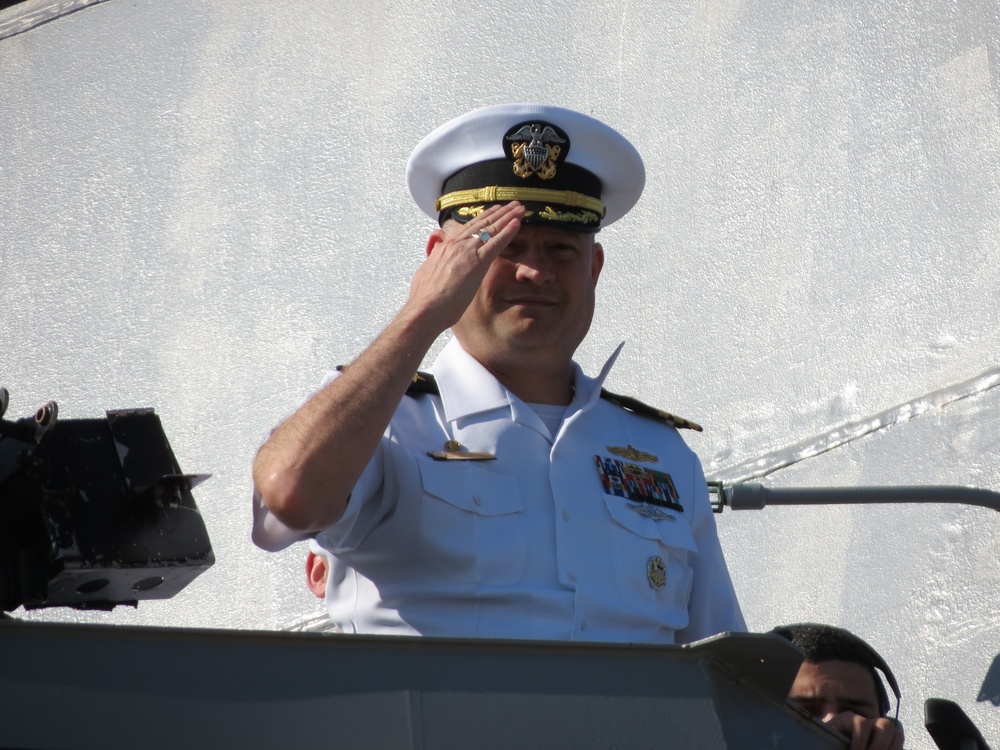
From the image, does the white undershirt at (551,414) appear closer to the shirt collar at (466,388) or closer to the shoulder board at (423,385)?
the shirt collar at (466,388)

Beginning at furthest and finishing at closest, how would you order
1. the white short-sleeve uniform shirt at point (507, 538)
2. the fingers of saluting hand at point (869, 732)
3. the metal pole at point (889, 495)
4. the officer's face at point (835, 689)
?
the metal pole at point (889, 495) → the officer's face at point (835, 689) → the white short-sleeve uniform shirt at point (507, 538) → the fingers of saluting hand at point (869, 732)

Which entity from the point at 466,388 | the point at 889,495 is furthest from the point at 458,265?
the point at 889,495

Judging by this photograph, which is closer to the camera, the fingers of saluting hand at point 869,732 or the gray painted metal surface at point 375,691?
the gray painted metal surface at point 375,691

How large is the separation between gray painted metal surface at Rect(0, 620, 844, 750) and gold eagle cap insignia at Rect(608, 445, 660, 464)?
77 centimetres

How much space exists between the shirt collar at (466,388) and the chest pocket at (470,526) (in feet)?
0.37

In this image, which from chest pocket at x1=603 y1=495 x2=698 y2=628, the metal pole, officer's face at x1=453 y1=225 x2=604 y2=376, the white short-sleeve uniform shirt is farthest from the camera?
the metal pole

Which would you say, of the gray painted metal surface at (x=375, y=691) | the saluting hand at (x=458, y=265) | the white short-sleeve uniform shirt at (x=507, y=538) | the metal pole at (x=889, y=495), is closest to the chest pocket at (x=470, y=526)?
the white short-sleeve uniform shirt at (x=507, y=538)

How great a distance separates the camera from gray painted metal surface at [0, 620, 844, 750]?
131 cm

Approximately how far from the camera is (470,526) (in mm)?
2107

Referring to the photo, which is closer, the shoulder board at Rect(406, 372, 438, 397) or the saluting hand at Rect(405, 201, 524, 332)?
the saluting hand at Rect(405, 201, 524, 332)

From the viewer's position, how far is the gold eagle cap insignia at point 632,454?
7.74ft

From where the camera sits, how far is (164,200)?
412 cm

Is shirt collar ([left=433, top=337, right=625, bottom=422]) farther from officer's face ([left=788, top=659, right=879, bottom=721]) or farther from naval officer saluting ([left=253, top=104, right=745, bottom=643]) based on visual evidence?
officer's face ([left=788, top=659, right=879, bottom=721])

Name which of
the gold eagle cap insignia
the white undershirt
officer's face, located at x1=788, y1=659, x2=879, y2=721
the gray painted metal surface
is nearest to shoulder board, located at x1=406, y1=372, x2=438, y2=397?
the white undershirt
